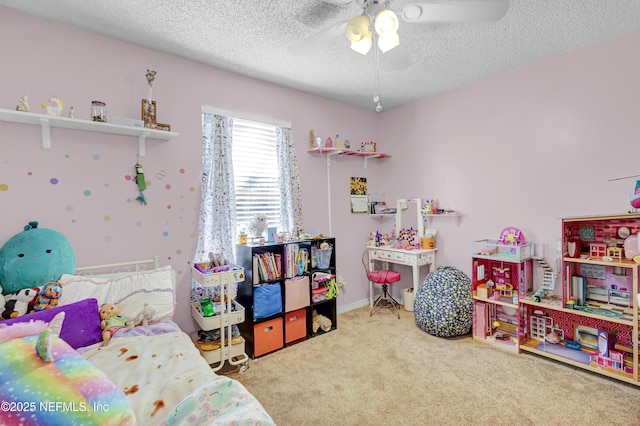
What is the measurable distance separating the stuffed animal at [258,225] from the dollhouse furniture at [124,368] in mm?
886

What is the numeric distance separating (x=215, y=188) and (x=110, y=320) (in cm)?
133

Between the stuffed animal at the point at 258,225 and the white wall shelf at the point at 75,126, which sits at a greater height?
the white wall shelf at the point at 75,126

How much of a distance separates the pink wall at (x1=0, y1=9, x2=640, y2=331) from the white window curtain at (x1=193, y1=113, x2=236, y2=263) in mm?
95

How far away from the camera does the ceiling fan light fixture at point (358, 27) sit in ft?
4.84

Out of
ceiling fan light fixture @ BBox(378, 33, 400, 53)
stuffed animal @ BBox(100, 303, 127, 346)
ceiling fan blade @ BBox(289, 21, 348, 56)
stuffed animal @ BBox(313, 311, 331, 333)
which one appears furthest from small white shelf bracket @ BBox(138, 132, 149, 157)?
stuffed animal @ BBox(313, 311, 331, 333)

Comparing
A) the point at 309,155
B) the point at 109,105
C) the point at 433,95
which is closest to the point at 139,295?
the point at 109,105

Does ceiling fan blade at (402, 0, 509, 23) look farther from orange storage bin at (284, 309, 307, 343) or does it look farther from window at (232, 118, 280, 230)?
orange storage bin at (284, 309, 307, 343)

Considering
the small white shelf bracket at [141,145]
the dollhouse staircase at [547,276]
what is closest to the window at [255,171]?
the small white shelf bracket at [141,145]

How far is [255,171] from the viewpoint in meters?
3.08

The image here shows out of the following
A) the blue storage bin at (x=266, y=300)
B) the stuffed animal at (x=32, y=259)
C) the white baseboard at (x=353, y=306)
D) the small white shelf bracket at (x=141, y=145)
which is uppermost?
the small white shelf bracket at (x=141, y=145)

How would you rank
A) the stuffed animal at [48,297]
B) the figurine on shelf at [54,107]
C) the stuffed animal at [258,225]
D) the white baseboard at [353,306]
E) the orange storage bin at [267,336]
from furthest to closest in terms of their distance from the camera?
the white baseboard at [353,306], the stuffed animal at [258,225], the orange storage bin at [267,336], the figurine on shelf at [54,107], the stuffed animal at [48,297]

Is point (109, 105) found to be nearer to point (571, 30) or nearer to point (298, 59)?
point (298, 59)

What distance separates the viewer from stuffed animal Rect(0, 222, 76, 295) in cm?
175

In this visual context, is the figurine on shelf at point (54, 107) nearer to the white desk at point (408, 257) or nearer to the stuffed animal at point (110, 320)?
the stuffed animal at point (110, 320)
